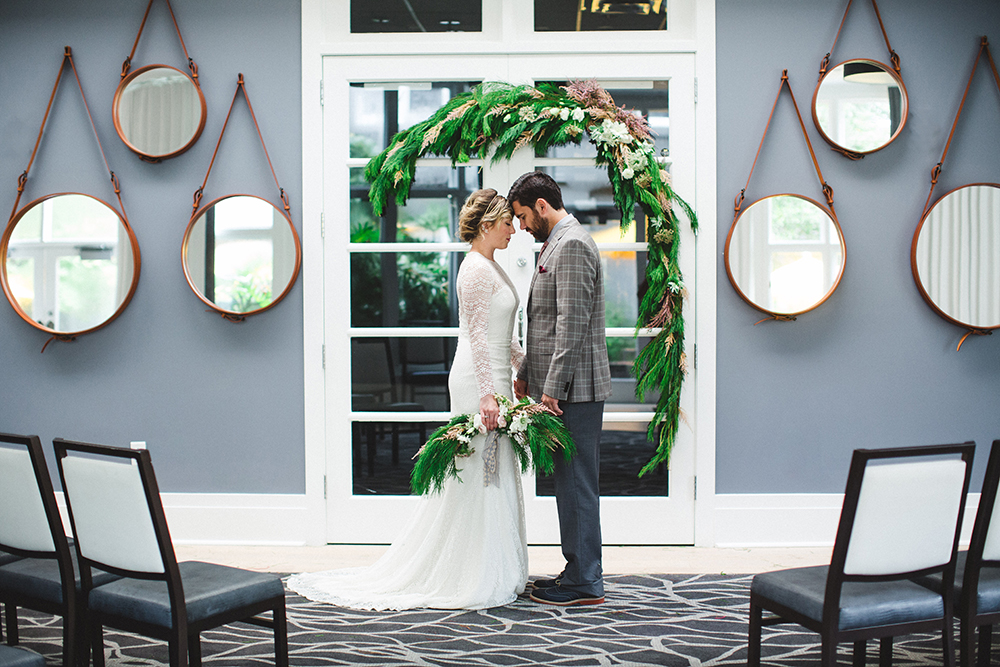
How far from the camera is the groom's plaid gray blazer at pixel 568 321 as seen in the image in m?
2.83

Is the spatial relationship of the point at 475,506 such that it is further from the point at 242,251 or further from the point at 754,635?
the point at 242,251

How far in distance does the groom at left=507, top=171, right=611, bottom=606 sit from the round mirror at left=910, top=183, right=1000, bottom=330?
1848 millimetres

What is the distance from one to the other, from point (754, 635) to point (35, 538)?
1.98m

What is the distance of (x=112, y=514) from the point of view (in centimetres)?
192

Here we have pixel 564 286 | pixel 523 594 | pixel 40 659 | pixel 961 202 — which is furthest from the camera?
pixel 961 202

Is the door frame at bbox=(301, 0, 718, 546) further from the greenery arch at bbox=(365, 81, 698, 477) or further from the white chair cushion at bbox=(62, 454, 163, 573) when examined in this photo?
the white chair cushion at bbox=(62, 454, 163, 573)

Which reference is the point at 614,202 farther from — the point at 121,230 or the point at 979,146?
the point at 121,230

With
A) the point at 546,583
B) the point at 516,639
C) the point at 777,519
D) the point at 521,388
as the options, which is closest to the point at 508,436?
the point at 521,388

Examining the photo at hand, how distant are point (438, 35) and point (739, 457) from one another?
2.54 meters

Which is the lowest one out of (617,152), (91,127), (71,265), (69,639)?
(69,639)

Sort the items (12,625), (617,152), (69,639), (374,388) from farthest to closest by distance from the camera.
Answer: (374,388), (617,152), (12,625), (69,639)

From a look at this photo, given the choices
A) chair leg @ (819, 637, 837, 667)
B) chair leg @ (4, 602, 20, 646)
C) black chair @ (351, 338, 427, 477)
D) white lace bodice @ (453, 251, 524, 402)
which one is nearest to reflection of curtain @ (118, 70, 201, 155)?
black chair @ (351, 338, 427, 477)

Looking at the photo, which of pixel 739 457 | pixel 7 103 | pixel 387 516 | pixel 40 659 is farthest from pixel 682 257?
pixel 7 103

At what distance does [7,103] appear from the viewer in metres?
3.88
